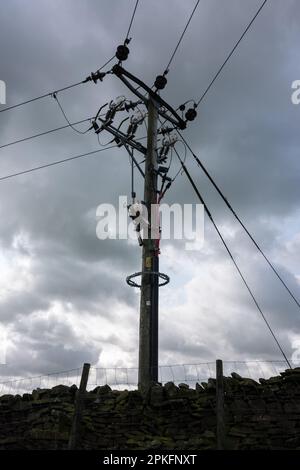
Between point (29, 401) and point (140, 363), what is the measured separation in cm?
271

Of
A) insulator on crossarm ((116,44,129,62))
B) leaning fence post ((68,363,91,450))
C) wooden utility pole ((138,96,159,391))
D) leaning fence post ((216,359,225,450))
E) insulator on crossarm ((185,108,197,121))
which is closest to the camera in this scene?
leaning fence post ((216,359,225,450))

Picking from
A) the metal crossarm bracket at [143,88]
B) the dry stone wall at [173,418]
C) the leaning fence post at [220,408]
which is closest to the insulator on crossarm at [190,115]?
the metal crossarm bracket at [143,88]

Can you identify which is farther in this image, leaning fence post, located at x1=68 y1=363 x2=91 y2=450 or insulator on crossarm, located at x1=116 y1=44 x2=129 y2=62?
insulator on crossarm, located at x1=116 y1=44 x2=129 y2=62

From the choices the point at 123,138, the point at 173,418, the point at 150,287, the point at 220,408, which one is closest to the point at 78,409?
the point at 173,418

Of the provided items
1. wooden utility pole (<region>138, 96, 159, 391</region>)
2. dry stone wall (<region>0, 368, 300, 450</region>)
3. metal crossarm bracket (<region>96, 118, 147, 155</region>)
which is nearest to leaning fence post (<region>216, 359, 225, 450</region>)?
dry stone wall (<region>0, 368, 300, 450</region>)

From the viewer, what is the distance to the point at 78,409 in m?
8.28

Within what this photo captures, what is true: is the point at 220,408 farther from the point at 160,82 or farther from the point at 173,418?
the point at 160,82

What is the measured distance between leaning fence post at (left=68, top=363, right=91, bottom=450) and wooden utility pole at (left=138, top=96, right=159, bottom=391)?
1.43m

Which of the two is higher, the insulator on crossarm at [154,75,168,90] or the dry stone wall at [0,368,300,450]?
the insulator on crossarm at [154,75,168,90]

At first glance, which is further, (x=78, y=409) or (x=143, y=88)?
(x=143, y=88)

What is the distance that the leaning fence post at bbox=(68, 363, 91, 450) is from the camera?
26.4 feet

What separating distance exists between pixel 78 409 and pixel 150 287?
395 centimetres

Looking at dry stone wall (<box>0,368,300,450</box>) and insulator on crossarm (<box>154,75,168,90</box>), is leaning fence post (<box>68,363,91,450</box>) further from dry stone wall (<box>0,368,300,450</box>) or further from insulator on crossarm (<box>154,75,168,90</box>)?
insulator on crossarm (<box>154,75,168,90</box>)

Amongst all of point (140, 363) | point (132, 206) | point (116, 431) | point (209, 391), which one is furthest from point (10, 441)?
point (132, 206)
